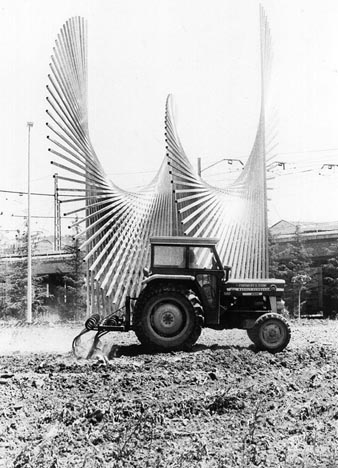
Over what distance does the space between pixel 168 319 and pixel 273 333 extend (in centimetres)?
160

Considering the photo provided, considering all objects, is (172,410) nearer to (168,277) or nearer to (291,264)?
(168,277)

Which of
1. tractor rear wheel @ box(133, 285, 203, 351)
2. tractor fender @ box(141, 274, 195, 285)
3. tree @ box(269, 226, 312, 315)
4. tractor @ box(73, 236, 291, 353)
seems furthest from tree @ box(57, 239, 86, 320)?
tractor fender @ box(141, 274, 195, 285)

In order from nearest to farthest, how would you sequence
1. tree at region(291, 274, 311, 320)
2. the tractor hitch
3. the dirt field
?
the dirt field, the tractor hitch, tree at region(291, 274, 311, 320)

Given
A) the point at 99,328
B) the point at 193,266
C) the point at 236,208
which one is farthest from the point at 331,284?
the point at 99,328

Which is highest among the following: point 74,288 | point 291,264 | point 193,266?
point 193,266

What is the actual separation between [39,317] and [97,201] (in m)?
14.3

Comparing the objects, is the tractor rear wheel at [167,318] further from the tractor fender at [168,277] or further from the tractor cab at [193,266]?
the tractor cab at [193,266]

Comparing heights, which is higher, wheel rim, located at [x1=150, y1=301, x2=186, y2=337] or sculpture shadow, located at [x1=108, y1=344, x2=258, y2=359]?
wheel rim, located at [x1=150, y1=301, x2=186, y2=337]

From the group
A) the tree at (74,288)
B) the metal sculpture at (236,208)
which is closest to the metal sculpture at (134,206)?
the metal sculpture at (236,208)

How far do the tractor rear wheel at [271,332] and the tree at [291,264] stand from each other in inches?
664

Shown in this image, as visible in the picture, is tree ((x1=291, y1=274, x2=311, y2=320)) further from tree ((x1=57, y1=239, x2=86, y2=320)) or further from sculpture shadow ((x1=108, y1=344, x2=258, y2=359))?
sculpture shadow ((x1=108, y1=344, x2=258, y2=359))

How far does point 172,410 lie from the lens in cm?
539

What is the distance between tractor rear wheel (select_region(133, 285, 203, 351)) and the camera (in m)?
8.63

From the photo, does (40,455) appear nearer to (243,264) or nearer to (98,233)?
(98,233)
